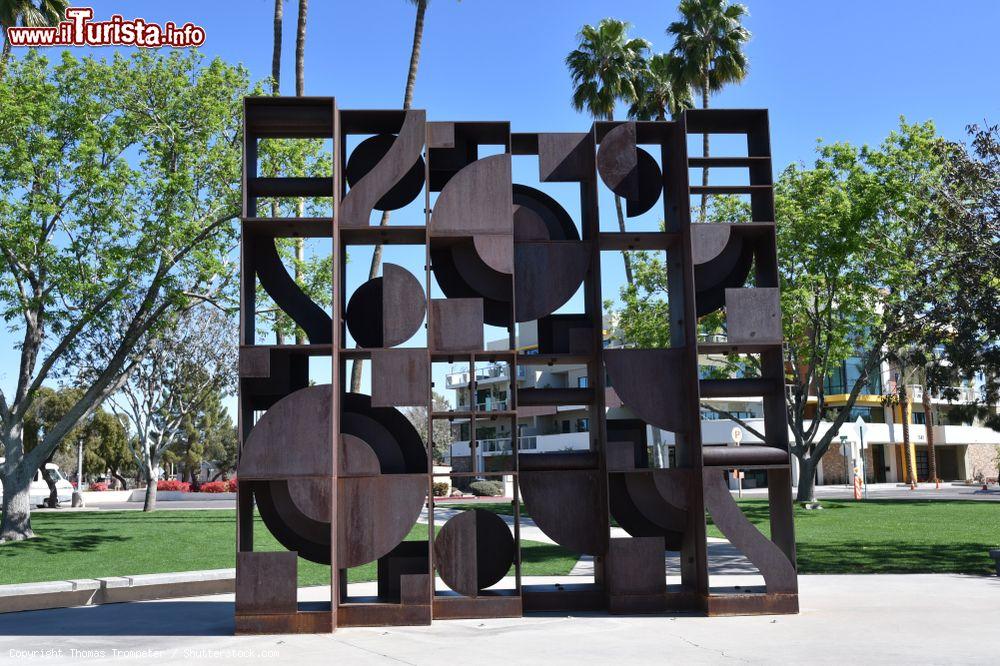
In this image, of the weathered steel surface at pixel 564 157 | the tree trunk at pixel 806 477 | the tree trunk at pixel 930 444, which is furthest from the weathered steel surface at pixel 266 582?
the tree trunk at pixel 930 444

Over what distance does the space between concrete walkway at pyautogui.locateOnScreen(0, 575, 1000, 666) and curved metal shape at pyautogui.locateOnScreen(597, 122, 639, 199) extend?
4.99 meters

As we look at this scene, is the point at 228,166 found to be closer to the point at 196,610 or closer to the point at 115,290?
the point at 115,290

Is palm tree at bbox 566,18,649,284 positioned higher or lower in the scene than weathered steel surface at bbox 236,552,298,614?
higher

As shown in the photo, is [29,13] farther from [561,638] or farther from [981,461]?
[981,461]

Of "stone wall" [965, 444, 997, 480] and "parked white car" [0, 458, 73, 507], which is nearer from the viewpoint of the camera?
"parked white car" [0, 458, 73, 507]

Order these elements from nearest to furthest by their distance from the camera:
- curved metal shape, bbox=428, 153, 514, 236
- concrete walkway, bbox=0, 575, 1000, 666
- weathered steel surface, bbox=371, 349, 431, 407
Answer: concrete walkway, bbox=0, 575, 1000, 666 → weathered steel surface, bbox=371, 349, 431, 407 → curved metal shape, bbox=428, 153, 514, 236

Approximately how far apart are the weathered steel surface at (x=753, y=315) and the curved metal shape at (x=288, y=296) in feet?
15.0

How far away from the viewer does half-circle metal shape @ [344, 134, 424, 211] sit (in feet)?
37.4

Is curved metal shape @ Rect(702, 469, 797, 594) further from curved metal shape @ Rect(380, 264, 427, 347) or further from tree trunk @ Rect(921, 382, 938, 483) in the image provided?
tree trunk @ Rect(921, 382, 938, 483)

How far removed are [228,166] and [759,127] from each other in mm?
14911

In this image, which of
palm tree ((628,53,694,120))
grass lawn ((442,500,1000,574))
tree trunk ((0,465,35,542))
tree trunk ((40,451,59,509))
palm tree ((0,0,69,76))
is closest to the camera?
grass lawn ((442,500,1000,574))

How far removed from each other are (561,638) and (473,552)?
1.75m

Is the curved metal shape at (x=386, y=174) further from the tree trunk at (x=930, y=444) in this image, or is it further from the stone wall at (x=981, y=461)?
the stone wall at (x=981, y=461)

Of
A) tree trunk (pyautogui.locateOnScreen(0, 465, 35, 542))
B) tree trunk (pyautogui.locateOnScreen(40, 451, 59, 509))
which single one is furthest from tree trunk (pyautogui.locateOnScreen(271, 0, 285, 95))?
tree trunk (pyautogui.locateOnScreen(40, 451, 59, 509))
